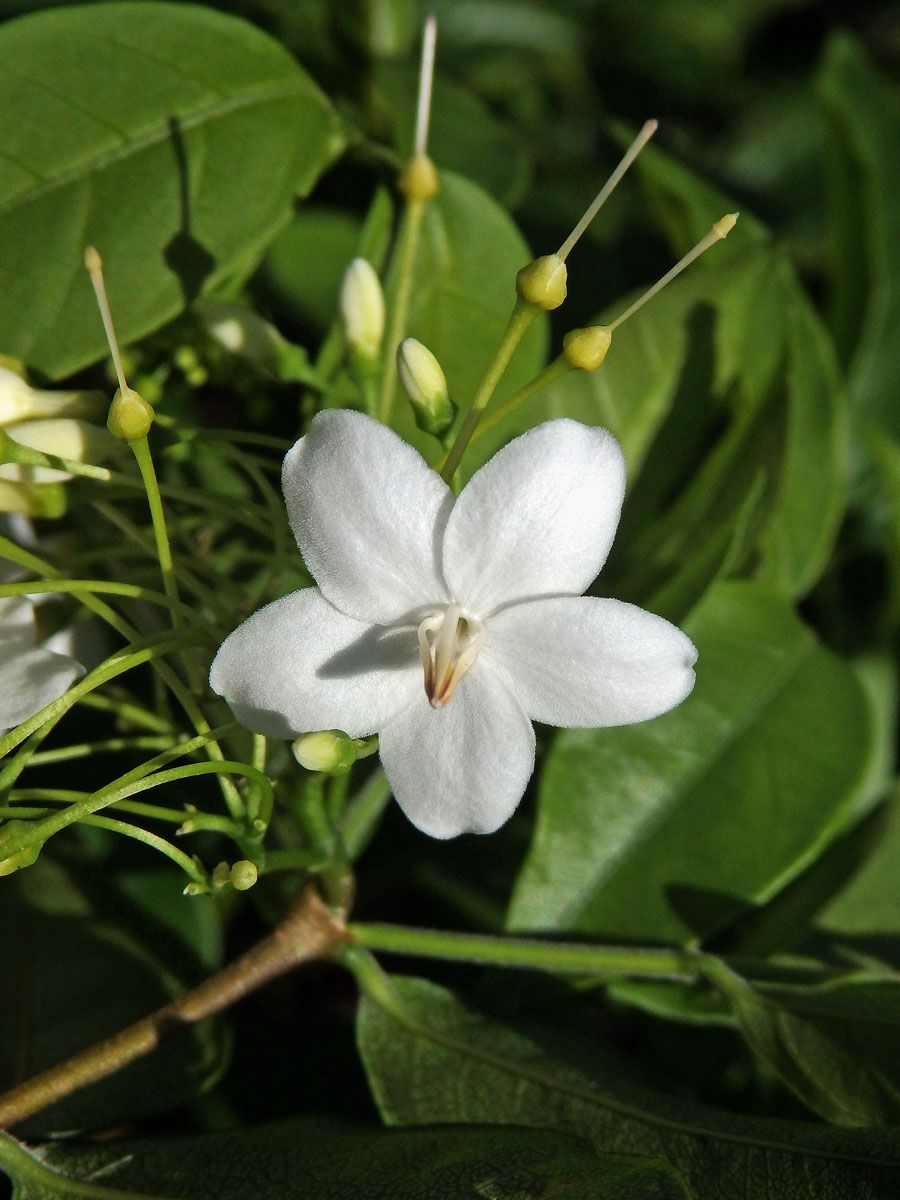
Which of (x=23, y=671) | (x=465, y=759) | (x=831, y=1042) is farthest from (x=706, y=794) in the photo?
(x=23, y=671)

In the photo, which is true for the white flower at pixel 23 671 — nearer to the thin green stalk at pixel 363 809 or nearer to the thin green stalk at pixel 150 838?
the thin green stalk at pixel 150 838

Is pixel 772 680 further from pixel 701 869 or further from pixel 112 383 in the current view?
pixel 112 383

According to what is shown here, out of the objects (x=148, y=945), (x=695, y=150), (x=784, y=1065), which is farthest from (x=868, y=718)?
(x=695, y=150)

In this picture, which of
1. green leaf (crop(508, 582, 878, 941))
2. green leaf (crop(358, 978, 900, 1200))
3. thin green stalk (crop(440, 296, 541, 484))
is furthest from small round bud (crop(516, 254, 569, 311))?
green leaf (crop(358, 978, 900, 1200))

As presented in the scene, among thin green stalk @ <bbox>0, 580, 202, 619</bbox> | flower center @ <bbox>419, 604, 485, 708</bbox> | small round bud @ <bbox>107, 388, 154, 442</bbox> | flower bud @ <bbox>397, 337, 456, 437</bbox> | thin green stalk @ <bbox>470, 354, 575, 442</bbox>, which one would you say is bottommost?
thin green stalk @ <bbox>0, 580, 202, 619</bbox>

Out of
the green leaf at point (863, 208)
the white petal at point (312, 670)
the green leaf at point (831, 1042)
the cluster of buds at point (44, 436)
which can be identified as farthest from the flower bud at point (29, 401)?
the green leaf at point (863, 208)

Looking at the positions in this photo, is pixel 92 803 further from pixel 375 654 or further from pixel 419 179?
pixel 419 179

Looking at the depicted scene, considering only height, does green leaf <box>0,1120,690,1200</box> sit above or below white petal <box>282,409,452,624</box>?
below

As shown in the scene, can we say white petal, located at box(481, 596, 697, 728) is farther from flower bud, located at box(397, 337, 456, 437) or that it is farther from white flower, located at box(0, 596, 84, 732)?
white flower, located at box(0, 596, 84, 732)
